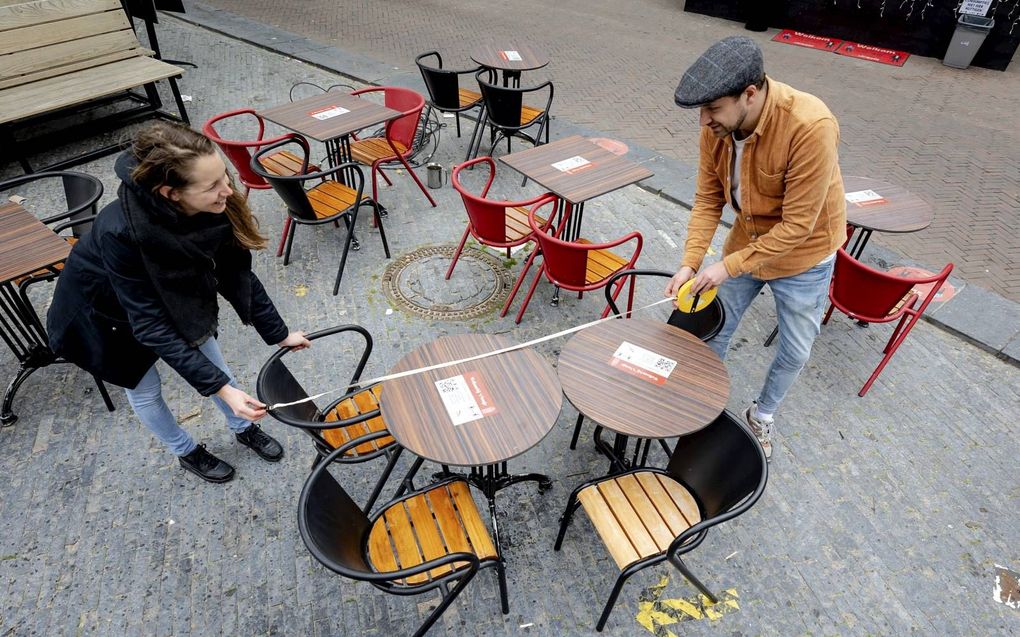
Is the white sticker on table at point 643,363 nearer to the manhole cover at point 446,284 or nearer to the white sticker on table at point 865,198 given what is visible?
the manhole cover at point 446,284

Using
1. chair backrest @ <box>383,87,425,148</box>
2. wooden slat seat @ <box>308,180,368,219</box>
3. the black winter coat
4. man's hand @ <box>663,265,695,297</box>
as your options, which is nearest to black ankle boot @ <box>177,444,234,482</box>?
the black winter coat

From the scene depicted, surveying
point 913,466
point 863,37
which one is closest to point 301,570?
point 913,466

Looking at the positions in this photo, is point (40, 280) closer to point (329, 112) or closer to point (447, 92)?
point (329, 112)

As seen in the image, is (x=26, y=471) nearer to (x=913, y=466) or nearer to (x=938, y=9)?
(x=913, y=466)

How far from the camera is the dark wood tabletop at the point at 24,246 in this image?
3020 millimetres

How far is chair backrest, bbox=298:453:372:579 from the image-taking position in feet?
6.09

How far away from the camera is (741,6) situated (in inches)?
470

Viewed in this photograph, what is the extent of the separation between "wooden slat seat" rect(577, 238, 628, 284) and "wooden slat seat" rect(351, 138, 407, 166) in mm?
2404

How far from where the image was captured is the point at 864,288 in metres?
3.28

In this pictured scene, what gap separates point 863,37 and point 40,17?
1333cm

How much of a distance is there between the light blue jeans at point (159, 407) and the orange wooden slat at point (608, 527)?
1762mm

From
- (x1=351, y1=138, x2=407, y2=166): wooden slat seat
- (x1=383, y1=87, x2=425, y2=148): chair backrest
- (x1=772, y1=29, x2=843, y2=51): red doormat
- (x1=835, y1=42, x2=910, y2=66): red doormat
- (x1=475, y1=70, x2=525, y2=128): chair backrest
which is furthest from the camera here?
(x1=772, y1=29, x2=843, y2=51): red doormat

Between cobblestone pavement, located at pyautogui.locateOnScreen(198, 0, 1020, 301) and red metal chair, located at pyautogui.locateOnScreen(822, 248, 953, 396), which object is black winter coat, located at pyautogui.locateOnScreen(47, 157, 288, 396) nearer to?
red metal chair, located at pyautogui.locateOnScreen(822, 248, 953, 396)

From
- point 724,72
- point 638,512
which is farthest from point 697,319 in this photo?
point 724,72
